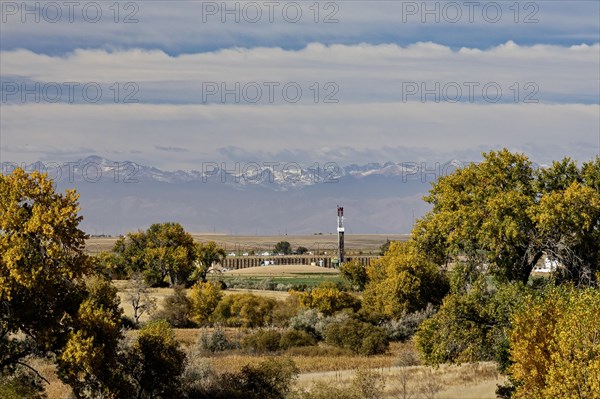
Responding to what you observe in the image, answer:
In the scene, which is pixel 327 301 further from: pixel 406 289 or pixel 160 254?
pixel 160 254

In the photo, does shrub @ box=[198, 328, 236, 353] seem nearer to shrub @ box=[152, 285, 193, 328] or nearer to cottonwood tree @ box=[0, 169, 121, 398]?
shrub @ box=[152, 285, 193, 328]

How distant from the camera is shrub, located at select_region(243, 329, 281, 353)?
67.9m

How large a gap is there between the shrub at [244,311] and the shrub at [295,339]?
12.6m

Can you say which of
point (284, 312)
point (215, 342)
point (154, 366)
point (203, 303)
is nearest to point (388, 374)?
point (154, 366)

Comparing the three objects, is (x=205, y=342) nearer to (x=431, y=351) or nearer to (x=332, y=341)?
(x=332, y=341)

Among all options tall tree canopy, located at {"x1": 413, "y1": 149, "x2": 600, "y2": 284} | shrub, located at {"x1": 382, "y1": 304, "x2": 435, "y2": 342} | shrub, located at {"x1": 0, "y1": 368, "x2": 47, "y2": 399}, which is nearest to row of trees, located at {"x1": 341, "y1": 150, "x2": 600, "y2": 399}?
tall tree canopy, located at {"x1": 413, "y1": 149, "x2": 600, "y2": 284}

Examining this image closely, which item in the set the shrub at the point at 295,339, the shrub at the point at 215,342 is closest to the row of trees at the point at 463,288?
the shrub at the point at 215,342

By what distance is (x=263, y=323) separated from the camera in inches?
3342

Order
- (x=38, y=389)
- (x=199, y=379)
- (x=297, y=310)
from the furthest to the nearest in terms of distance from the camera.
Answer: (x=297, y=310), (x=199, y=379), (x=38, y=389)

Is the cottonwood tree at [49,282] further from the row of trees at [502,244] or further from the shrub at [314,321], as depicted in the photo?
the shrub at [314,321]

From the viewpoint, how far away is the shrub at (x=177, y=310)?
86.0 metres

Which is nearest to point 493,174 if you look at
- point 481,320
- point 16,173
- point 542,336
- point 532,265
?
point 532,265

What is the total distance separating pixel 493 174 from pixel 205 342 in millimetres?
33996

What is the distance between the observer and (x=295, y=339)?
70.1 m
